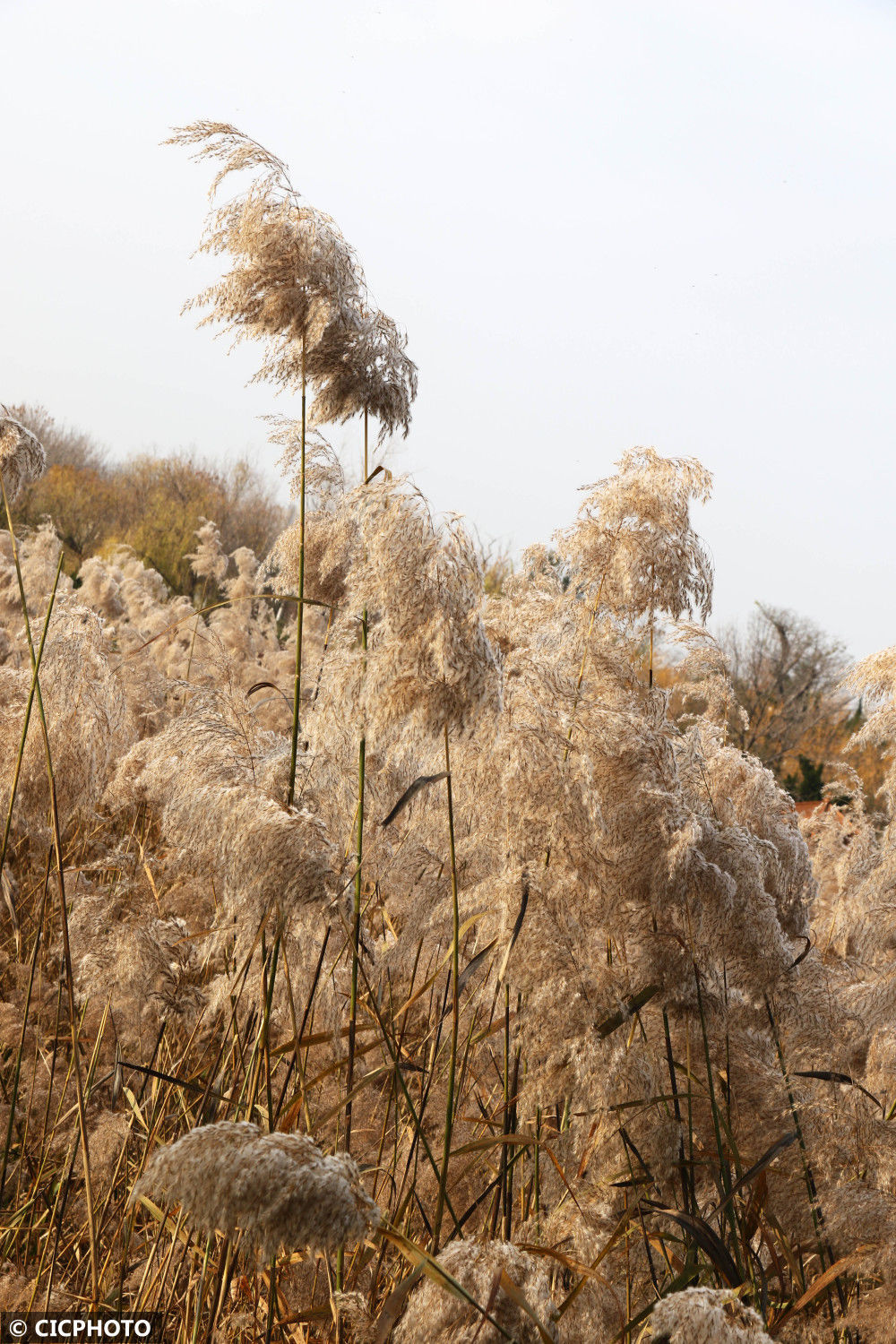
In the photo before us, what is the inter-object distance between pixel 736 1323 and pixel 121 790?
2.44m

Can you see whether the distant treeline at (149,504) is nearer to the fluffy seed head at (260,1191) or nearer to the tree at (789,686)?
the tree at (789,686)

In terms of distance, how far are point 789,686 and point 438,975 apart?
101ft

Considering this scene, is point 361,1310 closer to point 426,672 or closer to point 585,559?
point 426,672

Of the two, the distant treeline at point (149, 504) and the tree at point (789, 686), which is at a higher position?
the distant treeline at point (149, 504)

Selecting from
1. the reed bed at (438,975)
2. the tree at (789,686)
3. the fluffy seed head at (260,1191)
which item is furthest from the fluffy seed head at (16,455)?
the tree at (789,686)

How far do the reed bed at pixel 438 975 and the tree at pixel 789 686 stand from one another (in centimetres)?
2408

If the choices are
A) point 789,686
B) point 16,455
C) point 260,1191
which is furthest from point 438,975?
point 789,686

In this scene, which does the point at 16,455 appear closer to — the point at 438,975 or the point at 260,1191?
→ the point at 438,975

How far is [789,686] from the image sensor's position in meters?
31.1

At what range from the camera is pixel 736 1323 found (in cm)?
124

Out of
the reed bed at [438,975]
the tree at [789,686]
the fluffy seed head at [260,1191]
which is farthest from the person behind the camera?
the tree at [789,686]

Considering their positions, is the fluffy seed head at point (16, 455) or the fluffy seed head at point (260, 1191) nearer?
the fluffy seed head at point (260, 1191)

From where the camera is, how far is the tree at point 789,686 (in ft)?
91.7

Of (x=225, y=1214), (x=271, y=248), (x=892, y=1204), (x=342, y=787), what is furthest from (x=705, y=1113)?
(x=271, y=248)
